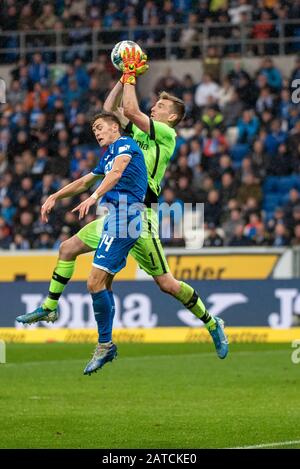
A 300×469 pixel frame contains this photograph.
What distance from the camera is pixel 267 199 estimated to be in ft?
82.2

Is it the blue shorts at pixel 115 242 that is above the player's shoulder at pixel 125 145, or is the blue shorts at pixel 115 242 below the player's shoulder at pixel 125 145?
below

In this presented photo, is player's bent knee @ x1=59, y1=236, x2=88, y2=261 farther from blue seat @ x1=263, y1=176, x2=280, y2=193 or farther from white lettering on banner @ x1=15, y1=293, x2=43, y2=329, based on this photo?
blue seat @ x1=263, y1=176, x2=280, y2=193

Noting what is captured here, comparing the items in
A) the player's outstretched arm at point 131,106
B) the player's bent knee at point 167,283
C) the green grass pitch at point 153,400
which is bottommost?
the green grass pitch at point 153,400

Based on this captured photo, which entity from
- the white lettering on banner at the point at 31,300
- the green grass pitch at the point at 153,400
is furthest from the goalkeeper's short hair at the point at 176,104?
the white lettering on banner at the point at 31,300

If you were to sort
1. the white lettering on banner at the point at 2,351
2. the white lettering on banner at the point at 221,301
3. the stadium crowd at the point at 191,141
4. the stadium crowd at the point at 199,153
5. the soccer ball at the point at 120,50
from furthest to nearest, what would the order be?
the stadium crowd at the point at 191,141, the stadium crowd at the point at 199,153, the white lettering on banner at the point at 221,301, the white lettering on banner at the point at 2,351, the soccer ball at the point at 120,50

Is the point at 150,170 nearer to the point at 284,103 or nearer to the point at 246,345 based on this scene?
the point at 246,345

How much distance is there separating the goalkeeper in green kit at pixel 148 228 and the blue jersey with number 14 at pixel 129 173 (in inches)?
8.4

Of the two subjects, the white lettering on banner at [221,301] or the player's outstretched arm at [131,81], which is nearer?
the player's outstretched arm at [131,81]

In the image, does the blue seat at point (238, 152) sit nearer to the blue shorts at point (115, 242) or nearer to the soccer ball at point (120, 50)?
the soccer ball at point (120, 50)

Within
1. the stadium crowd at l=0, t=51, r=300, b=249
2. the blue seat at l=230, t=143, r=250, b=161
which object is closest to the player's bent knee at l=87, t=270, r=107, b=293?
the stadium crowd at l=0, t=51, r=300, b=249

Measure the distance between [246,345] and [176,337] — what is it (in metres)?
1.47

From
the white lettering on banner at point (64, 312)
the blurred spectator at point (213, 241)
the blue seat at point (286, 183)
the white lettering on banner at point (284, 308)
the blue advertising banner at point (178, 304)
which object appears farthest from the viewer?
the blue seat at point (286, 183)

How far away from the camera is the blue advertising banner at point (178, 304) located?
2077 centimetres

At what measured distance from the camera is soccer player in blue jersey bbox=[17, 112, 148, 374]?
11.6 meters
